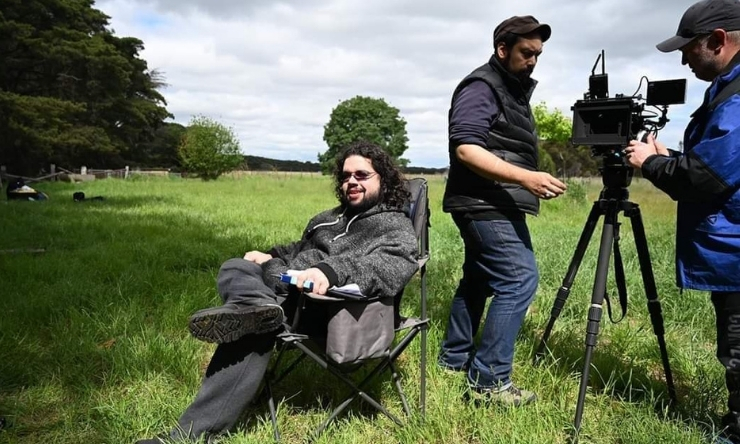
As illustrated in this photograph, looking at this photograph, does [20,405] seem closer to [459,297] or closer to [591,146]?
[459,297]

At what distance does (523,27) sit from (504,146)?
22.0 inches

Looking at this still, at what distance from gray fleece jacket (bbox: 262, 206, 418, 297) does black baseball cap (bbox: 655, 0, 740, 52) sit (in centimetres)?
141

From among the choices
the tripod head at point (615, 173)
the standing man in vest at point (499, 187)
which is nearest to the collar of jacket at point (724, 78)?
the tripod head at point (615, 173)

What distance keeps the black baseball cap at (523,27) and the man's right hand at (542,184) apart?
680 mm

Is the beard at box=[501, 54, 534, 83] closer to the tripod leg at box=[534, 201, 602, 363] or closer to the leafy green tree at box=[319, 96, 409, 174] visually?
the tripod leg at box=[534, 201, 602, 363]

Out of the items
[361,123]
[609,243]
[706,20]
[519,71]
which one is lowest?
[609,243]

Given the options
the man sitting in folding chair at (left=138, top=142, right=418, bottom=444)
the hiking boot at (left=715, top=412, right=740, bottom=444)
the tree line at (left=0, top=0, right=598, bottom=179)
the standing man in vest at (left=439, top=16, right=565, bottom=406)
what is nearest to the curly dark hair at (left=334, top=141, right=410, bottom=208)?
the man sitting in folding chair at (left=138, top=142, right=418, bottom=444)

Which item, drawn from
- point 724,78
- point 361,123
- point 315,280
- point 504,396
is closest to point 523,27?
point 724,78

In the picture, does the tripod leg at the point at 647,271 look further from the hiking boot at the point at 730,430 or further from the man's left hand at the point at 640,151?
the hiking boot at the point at 730,430

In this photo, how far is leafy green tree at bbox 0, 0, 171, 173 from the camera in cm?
1830

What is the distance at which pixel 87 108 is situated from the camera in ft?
122

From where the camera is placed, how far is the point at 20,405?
2.76 m

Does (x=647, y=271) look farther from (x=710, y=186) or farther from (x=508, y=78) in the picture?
(x=508, y=78)

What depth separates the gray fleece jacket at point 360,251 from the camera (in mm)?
2455
